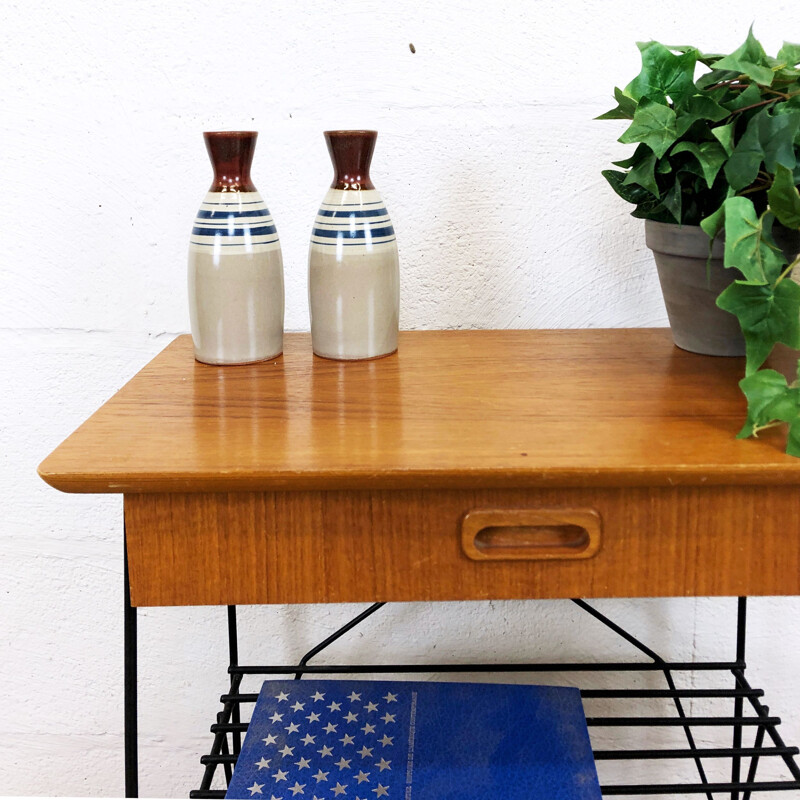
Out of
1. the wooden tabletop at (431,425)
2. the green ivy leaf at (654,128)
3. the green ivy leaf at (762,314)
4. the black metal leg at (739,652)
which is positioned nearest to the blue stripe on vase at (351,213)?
the wooden tabletop at (431,425)

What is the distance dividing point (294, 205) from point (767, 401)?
66 centimetres

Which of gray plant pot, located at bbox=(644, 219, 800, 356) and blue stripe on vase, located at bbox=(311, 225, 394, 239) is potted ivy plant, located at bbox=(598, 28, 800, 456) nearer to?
gray plant pot, located at bbox=(644, 219, 800, 356)

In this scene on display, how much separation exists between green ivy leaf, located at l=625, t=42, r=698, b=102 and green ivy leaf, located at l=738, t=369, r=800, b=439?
28 centimetres

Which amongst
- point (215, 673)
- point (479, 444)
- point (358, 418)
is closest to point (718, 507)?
point (479, 444)

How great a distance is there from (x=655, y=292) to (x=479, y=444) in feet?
1.83

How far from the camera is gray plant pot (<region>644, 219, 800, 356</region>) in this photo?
83 cm

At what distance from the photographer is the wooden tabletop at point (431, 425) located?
63 cm

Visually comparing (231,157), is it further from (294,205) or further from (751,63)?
(751,63)

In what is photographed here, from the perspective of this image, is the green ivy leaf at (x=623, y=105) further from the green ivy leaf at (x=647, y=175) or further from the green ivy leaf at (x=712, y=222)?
the green ivy leaf at (x=712, y=222)

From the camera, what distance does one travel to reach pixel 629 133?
775 millimetres

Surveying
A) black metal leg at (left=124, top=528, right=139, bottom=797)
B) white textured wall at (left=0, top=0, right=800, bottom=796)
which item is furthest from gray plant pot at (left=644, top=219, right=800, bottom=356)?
black metal leg at (left=124, top=528, right=139, bottom=797)

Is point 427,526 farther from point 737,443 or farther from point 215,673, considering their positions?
point 215,673

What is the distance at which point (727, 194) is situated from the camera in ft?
2.49

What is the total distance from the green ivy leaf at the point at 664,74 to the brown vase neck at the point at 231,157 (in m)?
0.37
